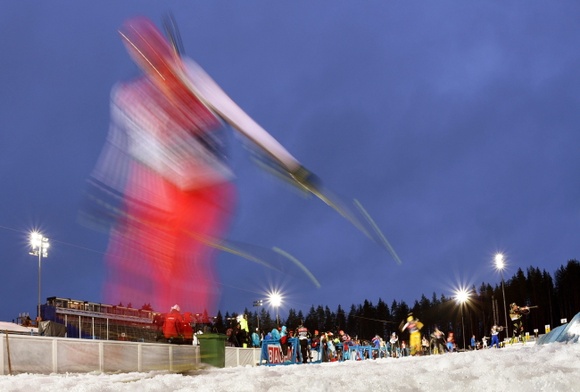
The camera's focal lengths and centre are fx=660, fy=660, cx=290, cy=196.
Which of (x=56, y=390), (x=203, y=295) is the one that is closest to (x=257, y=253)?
(x=203, y=295)

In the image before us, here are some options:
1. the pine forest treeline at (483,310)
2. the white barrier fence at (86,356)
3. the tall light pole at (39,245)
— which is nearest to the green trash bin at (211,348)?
the white barrier fence at (86,356)

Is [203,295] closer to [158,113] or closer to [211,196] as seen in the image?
[211,196]

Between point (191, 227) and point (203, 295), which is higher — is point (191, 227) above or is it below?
above

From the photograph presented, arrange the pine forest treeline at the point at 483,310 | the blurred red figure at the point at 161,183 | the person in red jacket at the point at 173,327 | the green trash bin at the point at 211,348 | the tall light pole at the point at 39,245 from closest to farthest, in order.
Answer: the blurred red figure at the point at 161,183, the person in red jacket at the point at 173,327, the green trash bin at the point at 211,348, the tall light pole at the point at 39,245, the pine forest treeline at the point at 483,310

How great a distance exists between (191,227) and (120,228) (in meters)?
1.00

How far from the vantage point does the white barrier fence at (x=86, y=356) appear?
14477 mm

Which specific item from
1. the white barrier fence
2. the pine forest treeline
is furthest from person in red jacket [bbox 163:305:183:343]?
the pine forest treeline

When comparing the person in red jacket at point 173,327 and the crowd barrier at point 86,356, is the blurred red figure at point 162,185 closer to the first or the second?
the person in red jacket at point 173,327

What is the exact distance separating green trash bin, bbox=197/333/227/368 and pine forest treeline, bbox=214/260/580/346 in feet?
257

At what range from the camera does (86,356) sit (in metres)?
16.2

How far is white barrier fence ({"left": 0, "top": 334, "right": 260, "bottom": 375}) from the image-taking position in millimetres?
14477

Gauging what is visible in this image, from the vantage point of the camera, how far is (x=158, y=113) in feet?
28.9

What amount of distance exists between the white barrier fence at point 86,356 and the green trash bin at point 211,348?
289 millimetres

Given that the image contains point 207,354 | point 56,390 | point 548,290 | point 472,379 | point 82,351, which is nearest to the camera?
point 472,379
